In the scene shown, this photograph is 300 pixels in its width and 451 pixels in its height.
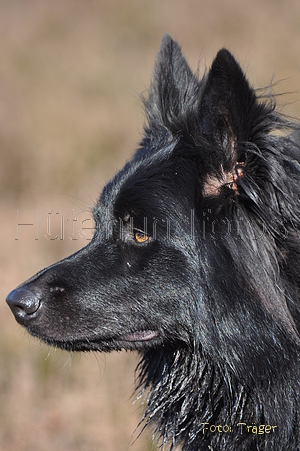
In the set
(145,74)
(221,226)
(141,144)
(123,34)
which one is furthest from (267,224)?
(123,34)

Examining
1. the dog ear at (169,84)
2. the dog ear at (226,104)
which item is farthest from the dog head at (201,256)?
the dog ear at (169,84)

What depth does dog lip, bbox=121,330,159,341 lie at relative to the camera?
2.90 meters

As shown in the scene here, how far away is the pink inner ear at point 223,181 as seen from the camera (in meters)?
2.72

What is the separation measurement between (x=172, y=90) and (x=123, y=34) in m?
13.0

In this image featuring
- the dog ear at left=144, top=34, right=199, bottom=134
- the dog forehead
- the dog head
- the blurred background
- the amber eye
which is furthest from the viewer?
the blurred background

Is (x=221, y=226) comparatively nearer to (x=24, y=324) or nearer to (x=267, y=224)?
(x=267, y=224)

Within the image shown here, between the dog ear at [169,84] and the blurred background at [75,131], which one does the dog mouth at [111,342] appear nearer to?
the blurred background at [75,131]

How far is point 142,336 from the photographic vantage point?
2.91 m

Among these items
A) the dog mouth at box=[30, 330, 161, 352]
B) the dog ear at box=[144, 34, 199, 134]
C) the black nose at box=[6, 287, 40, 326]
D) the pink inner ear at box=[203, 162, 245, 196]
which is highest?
the dog ear at box=[144, 34, 199, 134]

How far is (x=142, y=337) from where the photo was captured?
2.91 metres

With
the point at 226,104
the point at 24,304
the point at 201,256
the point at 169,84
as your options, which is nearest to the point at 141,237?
the point at 201,256

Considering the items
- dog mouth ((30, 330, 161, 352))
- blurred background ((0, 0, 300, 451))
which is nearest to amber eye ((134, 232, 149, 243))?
dog mouth ((30, 330, 161, 352))

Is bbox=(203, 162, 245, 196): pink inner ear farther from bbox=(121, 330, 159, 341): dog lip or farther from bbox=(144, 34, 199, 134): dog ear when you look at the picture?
bbox=(121, 330, 159, 341): dog lip

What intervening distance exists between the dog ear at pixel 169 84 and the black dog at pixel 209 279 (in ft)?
1.12
